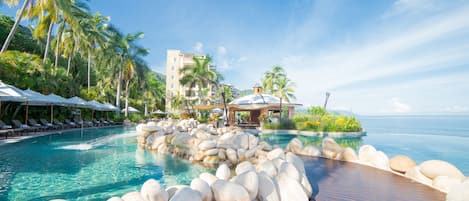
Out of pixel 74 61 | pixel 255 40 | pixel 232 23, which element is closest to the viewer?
pixel 232 23

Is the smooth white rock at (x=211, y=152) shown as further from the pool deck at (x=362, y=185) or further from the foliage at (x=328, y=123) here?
the foliage at (x=328, y=123)

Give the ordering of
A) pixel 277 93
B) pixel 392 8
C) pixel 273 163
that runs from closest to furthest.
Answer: pixel 273 163 → pixel 392 8 → pixel 277 93

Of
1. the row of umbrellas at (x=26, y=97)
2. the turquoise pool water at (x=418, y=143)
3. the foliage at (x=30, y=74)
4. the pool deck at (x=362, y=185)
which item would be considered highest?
the foliage at (x=30, y=74)

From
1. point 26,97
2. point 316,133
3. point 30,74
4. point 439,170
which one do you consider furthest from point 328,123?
point 30,74

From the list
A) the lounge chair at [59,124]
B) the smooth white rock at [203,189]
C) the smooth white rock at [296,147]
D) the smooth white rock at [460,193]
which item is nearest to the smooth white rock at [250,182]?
the smooth white rock at [203,189]

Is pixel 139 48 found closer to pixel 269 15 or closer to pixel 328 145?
pixel 269 15

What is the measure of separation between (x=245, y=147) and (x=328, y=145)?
2.49 meters

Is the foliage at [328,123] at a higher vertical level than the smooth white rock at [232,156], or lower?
higher

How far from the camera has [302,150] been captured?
24.8ft

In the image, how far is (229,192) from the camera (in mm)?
2936

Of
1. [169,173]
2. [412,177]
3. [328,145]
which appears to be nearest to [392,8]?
[328,145]

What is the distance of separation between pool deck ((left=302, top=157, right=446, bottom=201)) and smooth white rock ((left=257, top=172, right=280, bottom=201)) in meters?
0.79

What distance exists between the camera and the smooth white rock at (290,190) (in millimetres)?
3195

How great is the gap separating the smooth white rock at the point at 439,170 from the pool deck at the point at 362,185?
325mm
